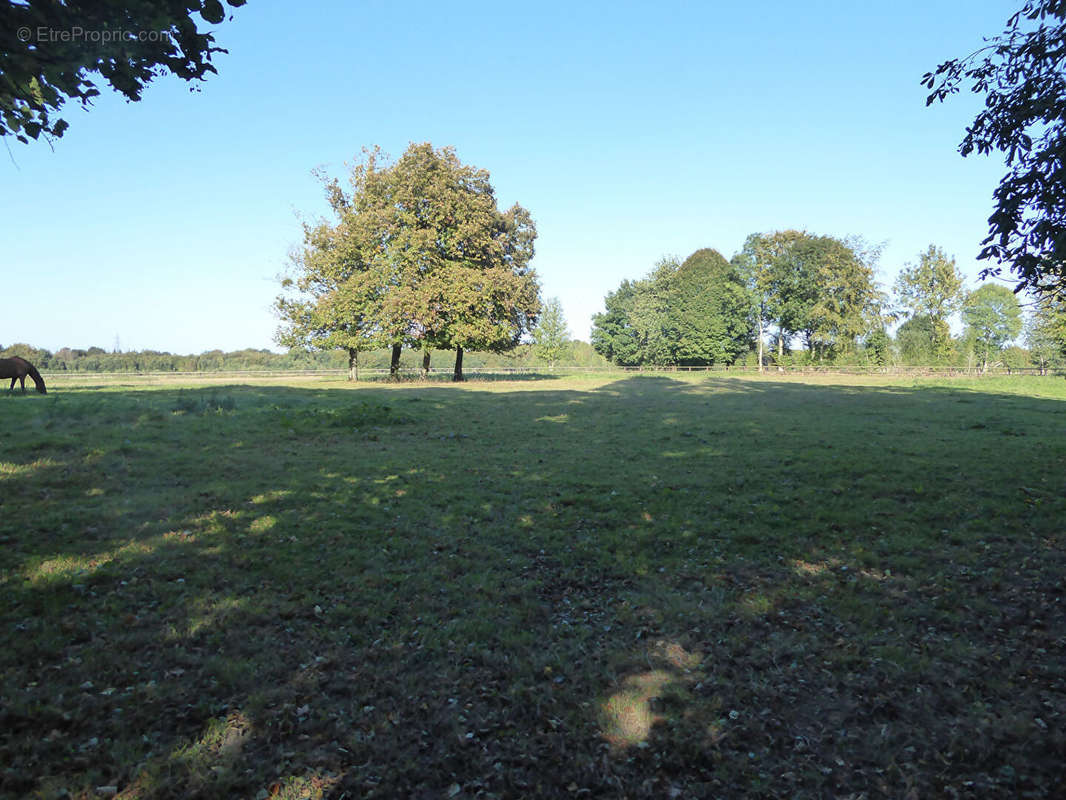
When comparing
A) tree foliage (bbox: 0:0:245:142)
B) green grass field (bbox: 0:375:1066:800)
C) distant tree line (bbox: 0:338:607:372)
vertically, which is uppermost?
tree foliage (bbox: 0:0:245:142)

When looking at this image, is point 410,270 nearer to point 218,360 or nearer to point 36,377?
point 36,377

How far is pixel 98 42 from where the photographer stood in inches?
225

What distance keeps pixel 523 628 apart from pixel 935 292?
7847 cm

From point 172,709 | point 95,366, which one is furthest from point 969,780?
point 95,366

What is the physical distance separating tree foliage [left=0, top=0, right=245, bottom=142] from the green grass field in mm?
5474

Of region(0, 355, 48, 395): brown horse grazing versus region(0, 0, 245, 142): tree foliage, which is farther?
region(0, 355, 48, 395): brown horse grazing

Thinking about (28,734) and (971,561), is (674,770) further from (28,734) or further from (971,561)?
(971,561)

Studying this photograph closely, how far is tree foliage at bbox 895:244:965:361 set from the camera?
212 ft

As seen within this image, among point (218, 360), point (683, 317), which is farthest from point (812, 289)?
point (218, 360)

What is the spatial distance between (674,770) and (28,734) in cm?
455

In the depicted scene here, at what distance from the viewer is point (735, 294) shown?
7244 cm

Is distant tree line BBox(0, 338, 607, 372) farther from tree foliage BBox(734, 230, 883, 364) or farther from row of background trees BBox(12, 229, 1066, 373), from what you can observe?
tree foliage BBox(734, 230, 883, 364)

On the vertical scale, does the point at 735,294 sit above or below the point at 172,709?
above

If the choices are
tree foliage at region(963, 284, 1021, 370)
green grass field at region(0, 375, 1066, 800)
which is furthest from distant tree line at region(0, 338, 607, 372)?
tree foliage at region(963, 284, 1021, 370)
